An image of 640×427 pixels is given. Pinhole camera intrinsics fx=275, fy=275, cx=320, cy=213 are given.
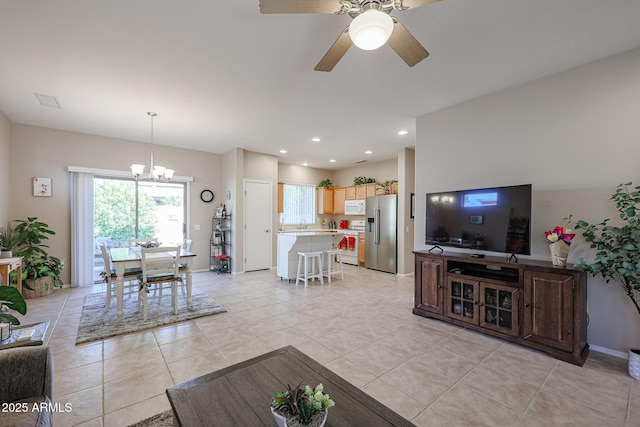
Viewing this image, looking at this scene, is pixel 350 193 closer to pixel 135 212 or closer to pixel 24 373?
pixel 135 212

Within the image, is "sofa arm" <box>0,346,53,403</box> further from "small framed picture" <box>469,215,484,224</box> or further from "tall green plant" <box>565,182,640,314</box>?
"tall green plant" <box>565,182,640,314</box>

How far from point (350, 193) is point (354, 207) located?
1.53ft

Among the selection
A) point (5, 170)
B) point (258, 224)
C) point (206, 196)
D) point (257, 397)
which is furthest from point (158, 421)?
point (206, 196)

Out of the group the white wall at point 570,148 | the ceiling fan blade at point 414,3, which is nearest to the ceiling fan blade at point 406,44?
the ceiling fan blade at point 414,3

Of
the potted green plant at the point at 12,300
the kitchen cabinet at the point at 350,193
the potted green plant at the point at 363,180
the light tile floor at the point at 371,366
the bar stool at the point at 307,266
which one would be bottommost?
the light tile floor at the point at 371,366

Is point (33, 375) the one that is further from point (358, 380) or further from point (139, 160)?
point (139, 160)

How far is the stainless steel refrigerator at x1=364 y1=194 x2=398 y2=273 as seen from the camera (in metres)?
6.25

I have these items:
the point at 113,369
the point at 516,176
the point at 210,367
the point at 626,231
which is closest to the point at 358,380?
the point at 210,367

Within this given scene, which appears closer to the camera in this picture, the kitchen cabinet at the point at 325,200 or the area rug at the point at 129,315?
the area rug at the point at 129,315

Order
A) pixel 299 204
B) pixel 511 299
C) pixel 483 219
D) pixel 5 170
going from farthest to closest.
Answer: pixel 299 204
pixel 5 170
pixel 483 219
pixel 511 299

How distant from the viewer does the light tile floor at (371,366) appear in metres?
1.86

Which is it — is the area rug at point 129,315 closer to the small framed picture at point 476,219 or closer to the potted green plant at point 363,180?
the small framed picture at point 476,219

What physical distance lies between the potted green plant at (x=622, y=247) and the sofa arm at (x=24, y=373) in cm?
388

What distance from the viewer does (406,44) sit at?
1.91 m
